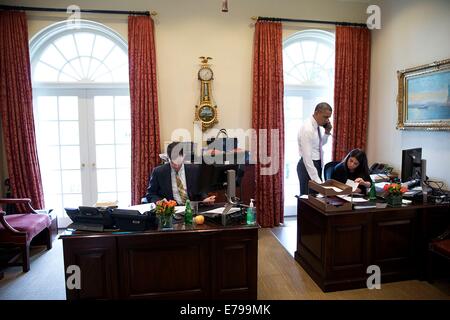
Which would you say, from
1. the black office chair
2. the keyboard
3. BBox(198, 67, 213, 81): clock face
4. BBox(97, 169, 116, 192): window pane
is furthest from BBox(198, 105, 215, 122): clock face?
the keyboard

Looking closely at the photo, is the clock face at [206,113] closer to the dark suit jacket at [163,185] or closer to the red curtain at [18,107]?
the dark suit jacket at [163,185]

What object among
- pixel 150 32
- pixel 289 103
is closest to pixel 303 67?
pixel 289 103

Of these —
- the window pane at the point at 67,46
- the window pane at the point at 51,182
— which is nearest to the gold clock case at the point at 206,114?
the window pane at the point at 67,46

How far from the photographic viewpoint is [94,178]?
15.1 ft

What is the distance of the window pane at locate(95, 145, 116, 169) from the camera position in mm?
4562

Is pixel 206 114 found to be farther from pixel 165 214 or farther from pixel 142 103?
pixel 165 214

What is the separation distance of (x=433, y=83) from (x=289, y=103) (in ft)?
6.48

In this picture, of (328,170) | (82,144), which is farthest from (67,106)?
(328,170)

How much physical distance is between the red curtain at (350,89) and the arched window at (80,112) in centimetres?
327

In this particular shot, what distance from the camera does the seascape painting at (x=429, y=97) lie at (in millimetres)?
3488

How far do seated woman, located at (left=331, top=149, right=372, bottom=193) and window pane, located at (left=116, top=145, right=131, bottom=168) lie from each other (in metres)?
3.04

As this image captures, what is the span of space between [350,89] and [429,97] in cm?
120

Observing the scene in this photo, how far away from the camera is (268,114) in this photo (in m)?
4.48
